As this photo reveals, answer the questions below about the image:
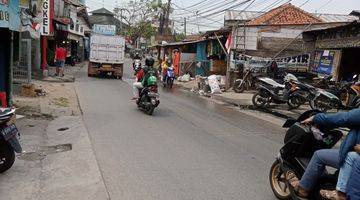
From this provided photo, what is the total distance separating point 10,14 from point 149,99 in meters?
4.64

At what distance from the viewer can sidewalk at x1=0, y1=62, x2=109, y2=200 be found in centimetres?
580

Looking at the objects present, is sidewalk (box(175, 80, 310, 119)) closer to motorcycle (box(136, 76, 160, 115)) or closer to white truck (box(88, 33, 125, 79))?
motorcycle (box(136, 76, 160, 115))

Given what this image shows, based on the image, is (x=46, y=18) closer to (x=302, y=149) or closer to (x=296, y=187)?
(x=302, y=149)

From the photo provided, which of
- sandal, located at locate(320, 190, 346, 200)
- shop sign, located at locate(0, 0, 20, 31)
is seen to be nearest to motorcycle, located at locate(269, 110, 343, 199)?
sandal, located at locate(320, 190, 346, 200)

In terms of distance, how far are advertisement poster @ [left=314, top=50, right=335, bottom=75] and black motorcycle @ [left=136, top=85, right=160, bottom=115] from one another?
31.1 ft

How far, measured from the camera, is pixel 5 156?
6.59 m

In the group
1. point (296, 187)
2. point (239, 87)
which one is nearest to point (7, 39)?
point (296, 187)

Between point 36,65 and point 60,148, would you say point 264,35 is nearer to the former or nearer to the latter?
point 36,65

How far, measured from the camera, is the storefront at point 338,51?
17.4 meters

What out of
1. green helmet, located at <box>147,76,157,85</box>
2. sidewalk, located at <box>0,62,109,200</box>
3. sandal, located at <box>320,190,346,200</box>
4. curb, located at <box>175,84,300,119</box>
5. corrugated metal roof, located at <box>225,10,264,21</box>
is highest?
corrugated metal roof, located at <box>225,10,264,21</box>

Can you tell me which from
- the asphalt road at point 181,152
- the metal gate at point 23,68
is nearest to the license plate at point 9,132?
the asphalt road at point 181,152

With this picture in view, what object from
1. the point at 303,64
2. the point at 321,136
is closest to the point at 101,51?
the point at 303,64

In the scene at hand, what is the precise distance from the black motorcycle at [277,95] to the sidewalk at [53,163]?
7.49 m

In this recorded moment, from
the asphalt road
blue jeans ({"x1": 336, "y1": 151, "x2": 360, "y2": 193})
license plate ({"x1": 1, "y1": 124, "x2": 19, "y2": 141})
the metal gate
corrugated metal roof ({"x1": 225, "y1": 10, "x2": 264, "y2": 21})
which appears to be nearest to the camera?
blue jeans ({"x1": 336, "y1": 151, "x2": 360, "y2": 193})
